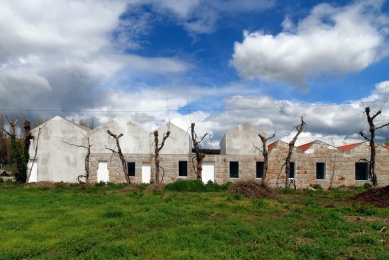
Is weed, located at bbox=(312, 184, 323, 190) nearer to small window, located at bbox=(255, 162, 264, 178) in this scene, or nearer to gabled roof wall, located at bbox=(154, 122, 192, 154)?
small window, located at bbox=(255, 162, 264, 178)

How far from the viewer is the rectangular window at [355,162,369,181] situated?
22.2 meters

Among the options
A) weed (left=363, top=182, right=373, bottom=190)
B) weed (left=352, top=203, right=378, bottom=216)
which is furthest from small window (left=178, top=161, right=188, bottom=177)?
weed (left=352, top=203, right=378, bottom=216)

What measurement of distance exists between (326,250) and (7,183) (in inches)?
824

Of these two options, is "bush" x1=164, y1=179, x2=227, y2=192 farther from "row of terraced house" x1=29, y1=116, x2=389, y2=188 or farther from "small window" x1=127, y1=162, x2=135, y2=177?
"small window" x1=127, y1=162, x2=135, y2=177

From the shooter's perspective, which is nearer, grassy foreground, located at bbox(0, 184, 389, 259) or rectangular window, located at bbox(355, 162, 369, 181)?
grassy foreground, located at bbox(0, 184, 389, 259)

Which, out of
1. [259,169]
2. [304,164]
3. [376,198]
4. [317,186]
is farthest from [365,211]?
[259,169]

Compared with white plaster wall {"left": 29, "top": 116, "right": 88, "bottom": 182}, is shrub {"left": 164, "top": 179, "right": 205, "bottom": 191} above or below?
below

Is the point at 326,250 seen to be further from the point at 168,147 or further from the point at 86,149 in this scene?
the point at 86,149

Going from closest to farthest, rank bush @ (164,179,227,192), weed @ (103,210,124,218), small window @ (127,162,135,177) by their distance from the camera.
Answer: weed @ (103,210,124,218) → bush @ (164,179,227,192) → small window @ (127,162,135,177)

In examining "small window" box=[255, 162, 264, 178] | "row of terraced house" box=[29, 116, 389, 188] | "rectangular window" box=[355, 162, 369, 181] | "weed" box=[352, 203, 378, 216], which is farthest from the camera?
"small window" box=[255, 162, 264, 178]

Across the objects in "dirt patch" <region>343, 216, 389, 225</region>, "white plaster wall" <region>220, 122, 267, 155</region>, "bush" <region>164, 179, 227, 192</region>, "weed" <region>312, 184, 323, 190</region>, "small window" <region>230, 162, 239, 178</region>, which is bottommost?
"weed" <region>312, 184, 323, 190</region>

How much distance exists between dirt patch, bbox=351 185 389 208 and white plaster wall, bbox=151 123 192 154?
13007 millimetres

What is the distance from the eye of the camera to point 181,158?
22375 millimetres

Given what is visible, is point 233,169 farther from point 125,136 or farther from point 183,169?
point 125,136
